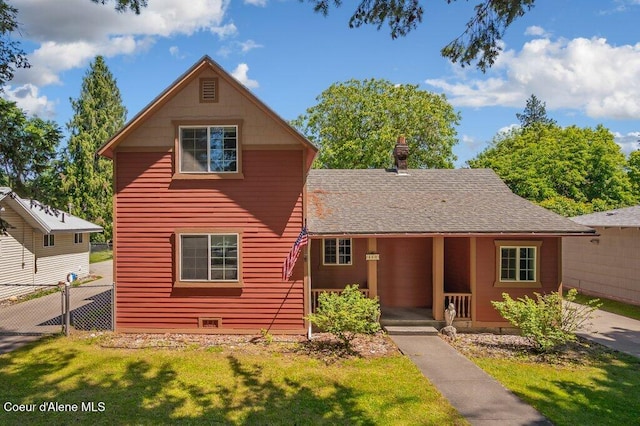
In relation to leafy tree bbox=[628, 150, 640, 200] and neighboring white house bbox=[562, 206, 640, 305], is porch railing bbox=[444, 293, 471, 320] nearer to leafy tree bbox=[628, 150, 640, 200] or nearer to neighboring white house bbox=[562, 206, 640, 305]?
neighboring white house bbox=[562, 206, 640, 305]

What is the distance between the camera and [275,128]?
36.4 ft

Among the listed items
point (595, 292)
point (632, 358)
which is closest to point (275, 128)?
point (632, 358)

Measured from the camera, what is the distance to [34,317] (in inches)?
524

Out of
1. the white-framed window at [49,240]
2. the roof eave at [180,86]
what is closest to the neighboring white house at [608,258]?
the roof eave at [180,86]

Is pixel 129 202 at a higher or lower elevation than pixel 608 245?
higher

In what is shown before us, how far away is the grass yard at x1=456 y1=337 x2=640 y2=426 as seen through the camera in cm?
659

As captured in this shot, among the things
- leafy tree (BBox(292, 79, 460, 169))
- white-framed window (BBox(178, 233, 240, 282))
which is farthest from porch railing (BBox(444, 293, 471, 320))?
leafy tree (BBox(292, 79, 460, 169))

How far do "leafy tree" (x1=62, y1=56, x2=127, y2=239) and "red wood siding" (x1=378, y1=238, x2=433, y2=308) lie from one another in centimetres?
3347

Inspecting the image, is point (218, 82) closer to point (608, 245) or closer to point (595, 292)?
point (608, 245)

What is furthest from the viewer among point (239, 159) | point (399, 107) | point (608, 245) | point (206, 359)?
point (399, 107)

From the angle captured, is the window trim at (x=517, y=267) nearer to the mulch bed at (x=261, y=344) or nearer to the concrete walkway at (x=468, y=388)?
the concrete walkway at (x=468, y=388)

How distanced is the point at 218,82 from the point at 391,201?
7066mm

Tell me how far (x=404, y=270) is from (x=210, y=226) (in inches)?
279

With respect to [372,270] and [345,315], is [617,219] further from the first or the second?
[345,315]
